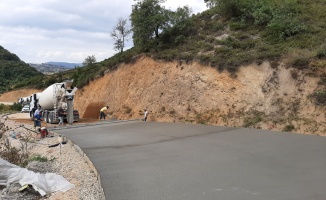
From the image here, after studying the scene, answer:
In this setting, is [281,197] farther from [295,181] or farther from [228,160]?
[228,160]

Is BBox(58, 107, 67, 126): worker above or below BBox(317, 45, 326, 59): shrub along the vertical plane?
below

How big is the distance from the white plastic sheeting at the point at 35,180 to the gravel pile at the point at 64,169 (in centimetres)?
18

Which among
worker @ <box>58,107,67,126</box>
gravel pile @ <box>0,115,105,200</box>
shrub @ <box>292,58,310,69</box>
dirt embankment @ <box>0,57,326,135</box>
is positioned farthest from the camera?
worker @ <box>58,107,67,126</box>

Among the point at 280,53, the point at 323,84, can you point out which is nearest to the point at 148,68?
the point at 280,53

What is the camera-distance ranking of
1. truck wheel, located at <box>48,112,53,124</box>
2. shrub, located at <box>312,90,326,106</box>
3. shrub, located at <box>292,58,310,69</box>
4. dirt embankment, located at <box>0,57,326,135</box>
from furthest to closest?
truck wheel, located at <box>48,112,53,124</box> < shrub, located at <box>292,58,310,69</box> < dirt embankment, located at <box>0,57,326,135</box> < shrub, located at <box>312,90,326,106</box>

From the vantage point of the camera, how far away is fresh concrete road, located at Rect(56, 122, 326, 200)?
8.38 m

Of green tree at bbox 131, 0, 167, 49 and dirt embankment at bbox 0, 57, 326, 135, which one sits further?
green tree at bbox 131, 0, 167, 49

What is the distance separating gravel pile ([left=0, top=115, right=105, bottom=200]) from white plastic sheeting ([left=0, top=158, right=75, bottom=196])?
0.59 feet

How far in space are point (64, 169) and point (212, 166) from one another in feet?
16.7

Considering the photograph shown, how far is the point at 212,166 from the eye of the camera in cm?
1073

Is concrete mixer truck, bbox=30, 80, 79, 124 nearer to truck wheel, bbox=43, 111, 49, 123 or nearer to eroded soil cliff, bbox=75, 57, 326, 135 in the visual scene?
truck wheel, bbox=43, 111, 49, 123

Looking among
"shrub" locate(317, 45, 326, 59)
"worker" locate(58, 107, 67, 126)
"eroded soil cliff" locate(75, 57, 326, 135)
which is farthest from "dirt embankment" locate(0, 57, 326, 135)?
"worker" locate(58, 107, 67, 126)

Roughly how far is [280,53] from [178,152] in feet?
41.6

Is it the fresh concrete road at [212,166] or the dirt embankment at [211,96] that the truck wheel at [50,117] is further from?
the fresh concrete road at [212,166]
